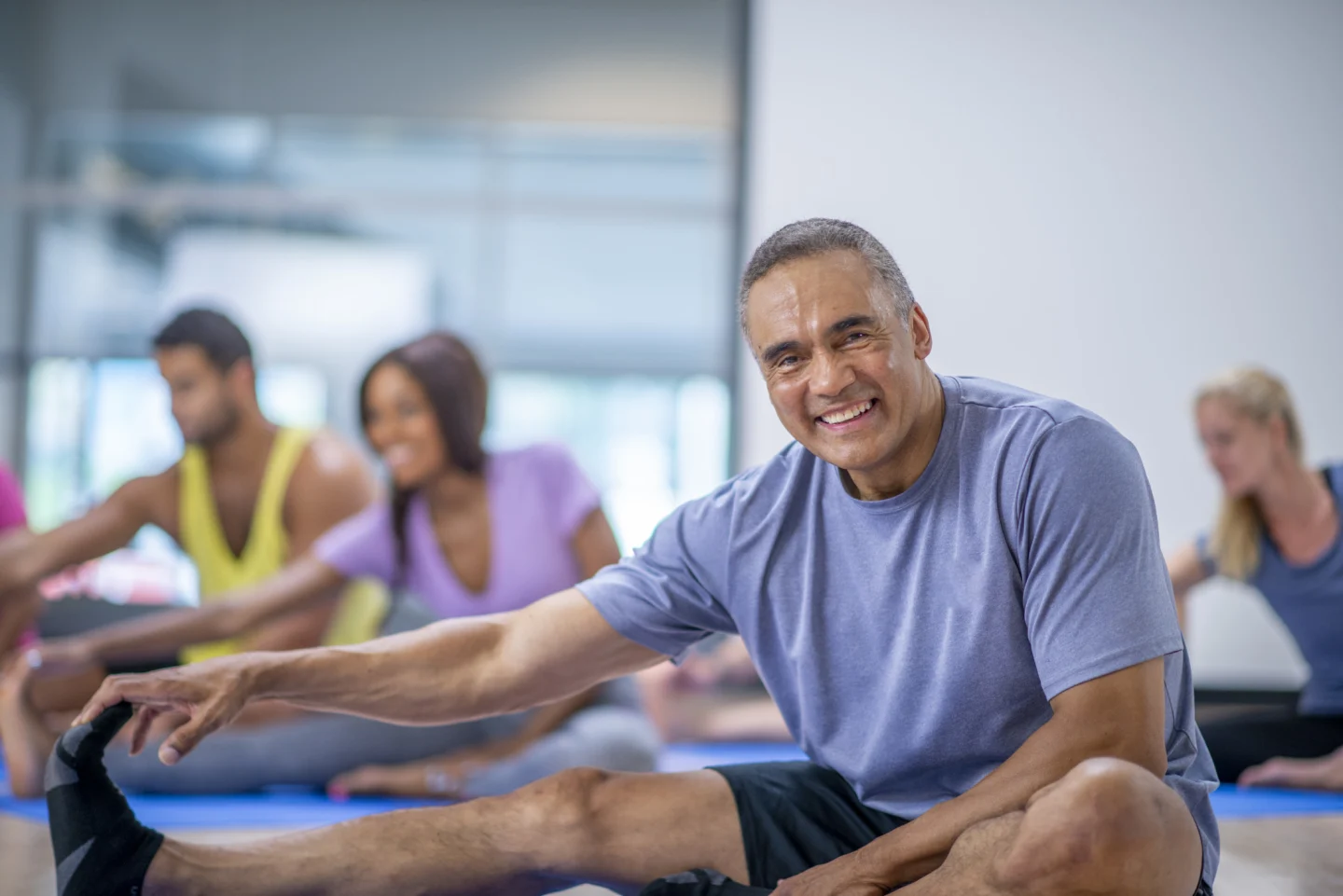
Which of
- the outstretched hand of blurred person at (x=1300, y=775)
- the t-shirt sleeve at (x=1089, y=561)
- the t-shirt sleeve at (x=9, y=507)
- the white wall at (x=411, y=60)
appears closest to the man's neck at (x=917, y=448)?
the t-shirt sleeve at (x=1089, y=561)

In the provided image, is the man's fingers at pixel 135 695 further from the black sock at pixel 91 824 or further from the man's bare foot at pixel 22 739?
the man's bare foot at pixel 22 739

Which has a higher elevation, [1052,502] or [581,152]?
[581,152]

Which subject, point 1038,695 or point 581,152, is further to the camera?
point 581,152

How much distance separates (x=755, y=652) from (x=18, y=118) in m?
4.69

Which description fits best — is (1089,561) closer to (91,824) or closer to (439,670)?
(439,670)

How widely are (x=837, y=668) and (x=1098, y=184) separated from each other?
11.6 feet

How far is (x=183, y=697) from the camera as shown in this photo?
142 centimetres

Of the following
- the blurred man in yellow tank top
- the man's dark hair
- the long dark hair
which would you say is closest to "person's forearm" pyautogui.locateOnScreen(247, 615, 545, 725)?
the long dark hair

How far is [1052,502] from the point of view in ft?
4.33

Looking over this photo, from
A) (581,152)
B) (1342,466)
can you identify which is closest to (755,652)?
(1342,466)

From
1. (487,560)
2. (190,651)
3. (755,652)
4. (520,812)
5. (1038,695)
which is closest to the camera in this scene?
(1038,695)

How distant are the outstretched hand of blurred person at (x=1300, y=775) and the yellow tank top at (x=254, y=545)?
220 centimetres

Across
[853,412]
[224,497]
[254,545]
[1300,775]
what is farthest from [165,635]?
[1300,775]

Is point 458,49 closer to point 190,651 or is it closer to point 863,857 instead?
point 190,651
